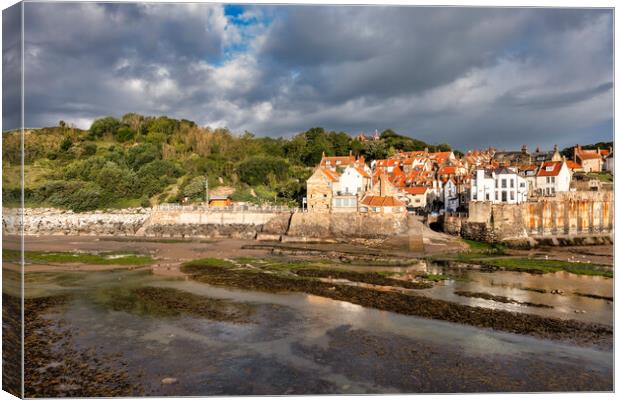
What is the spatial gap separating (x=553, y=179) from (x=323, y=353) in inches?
1017

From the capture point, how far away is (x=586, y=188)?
28.6 m

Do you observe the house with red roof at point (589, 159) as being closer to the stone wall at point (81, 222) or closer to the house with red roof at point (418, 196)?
the house with red roof at point (418, 196)

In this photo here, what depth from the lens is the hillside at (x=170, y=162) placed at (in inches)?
1351

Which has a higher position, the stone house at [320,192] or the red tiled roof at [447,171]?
the red tiled roof at [447,171]

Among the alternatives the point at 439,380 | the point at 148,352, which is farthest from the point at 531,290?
the point at 148,352

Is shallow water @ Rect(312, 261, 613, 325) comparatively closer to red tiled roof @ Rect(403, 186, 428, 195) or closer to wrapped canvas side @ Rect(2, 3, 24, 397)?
wrapped canvas side @ Rect(2, 3, 24, 397)

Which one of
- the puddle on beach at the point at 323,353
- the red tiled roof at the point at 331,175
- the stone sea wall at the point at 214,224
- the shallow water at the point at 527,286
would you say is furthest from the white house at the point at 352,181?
the puddle on beach at the point at 323,353

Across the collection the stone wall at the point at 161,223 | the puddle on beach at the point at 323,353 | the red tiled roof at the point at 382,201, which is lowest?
the puddle on beach at the point at 323,353

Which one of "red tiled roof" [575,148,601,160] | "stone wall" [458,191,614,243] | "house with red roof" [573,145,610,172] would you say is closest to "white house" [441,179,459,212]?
"stone wall" [458,191,614,243]

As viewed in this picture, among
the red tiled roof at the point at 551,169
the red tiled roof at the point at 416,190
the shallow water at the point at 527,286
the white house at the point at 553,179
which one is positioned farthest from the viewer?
the red tiled roof at the point at 416,190

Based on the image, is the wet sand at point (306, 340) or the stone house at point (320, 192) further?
the stone house at point (320, 192)

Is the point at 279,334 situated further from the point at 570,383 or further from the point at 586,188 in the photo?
the point at 586,188

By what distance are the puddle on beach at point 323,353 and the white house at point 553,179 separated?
22.5 meters

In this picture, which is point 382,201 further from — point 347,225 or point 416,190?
point 416,190
